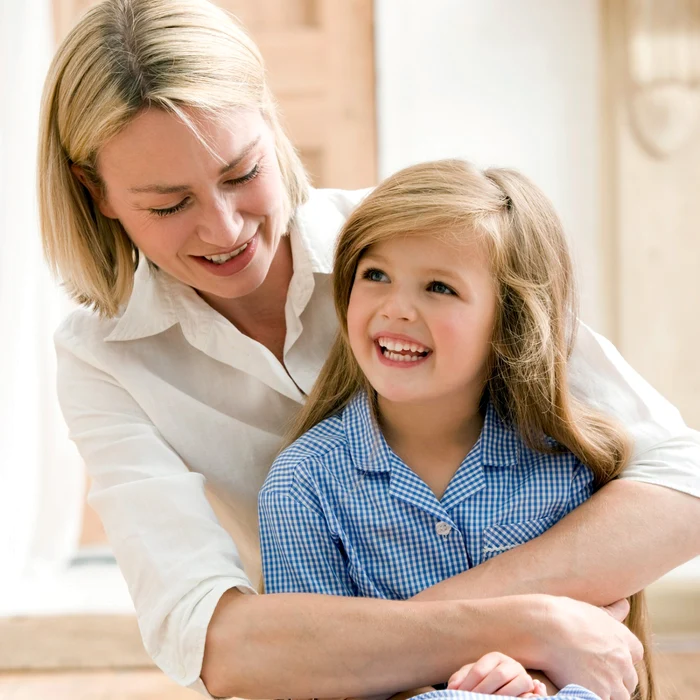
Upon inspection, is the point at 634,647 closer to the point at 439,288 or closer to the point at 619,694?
the point at 619,694

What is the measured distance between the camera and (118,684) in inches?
112

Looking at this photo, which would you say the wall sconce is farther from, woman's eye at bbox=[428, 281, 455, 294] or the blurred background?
woman's eye at bbox=[428, 281, 455, 294]

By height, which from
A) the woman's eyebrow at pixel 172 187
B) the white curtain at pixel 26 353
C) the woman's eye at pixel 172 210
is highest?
the woman's eyebrow at pixel 172 187

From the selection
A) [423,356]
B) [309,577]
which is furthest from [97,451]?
[423,356]

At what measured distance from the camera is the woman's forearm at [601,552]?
1.37m

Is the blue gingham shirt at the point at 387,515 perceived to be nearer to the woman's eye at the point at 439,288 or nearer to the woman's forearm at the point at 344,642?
the woman's forearm at the point at 344,642

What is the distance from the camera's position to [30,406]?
10.2ft

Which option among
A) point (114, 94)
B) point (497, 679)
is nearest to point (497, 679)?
point (497, 679)

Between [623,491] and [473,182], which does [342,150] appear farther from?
[623,491]

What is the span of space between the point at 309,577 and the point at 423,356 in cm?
35

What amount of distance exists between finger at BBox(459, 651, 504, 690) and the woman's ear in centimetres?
90

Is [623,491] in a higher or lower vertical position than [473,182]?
lower

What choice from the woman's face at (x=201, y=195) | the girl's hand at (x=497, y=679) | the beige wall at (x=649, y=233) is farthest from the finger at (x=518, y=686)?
the beige wall at (x=649, y=233)

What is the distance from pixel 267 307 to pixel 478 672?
77 centimetres
